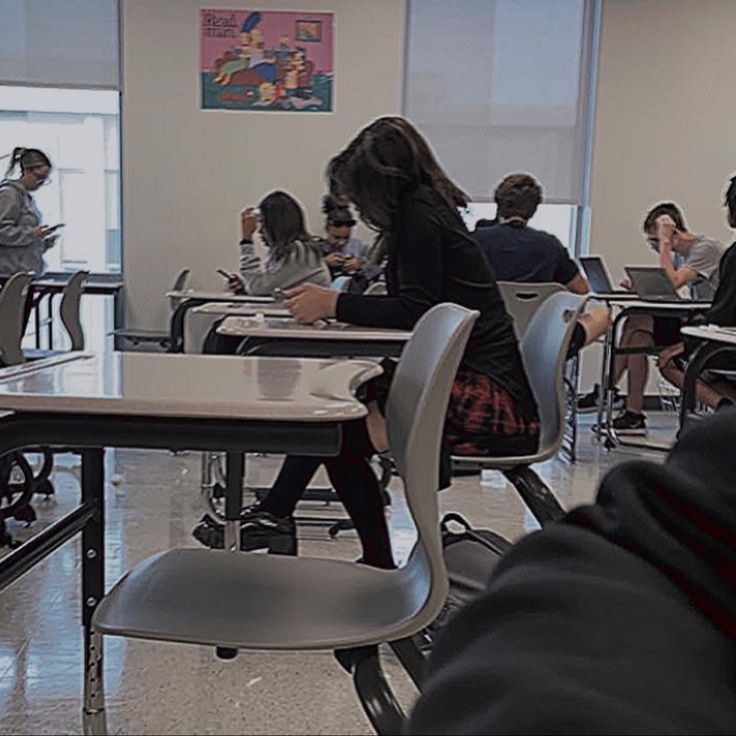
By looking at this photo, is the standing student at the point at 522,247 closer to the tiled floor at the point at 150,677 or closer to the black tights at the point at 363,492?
the tiled floor at the point at 150,677

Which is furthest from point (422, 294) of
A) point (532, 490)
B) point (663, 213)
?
point (663, 213)

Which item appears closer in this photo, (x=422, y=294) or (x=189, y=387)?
(x=189, y=387)

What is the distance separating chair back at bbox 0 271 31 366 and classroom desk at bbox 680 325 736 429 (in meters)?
2.15

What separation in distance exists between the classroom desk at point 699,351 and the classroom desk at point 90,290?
329cm

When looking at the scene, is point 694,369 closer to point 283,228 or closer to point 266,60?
point 283,228

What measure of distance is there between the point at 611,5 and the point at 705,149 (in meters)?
1.03

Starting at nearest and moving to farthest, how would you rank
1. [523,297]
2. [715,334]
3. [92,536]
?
[92,536], [715,334], [523,297]

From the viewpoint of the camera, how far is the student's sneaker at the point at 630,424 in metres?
4.69

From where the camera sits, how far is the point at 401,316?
209 centimetres

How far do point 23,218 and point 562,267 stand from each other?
2844 mm

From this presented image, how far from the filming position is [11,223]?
4.79m

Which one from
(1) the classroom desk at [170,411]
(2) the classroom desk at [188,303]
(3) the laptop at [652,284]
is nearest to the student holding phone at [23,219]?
(2) the classroom desk at [188,303]

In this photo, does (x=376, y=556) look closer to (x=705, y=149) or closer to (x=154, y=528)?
(x=154, y=528)

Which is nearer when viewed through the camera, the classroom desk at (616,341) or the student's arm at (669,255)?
the classroom desk at (616,341)
